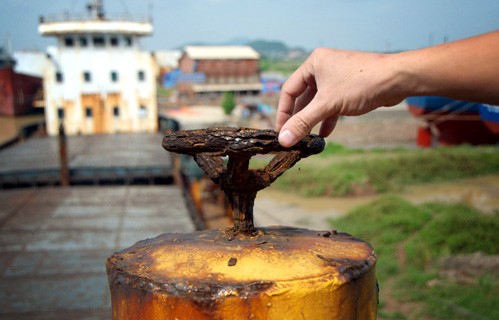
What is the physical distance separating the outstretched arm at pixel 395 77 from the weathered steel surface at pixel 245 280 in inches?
15.0

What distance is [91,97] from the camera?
20859mm

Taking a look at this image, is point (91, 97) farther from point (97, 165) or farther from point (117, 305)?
point (117, 305)

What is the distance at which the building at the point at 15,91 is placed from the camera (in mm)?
29395

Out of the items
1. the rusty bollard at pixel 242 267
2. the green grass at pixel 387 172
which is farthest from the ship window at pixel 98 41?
the rusty bollard at pixel 242 267

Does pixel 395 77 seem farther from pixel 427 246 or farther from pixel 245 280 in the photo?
pixel 427 246

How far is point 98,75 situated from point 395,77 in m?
20.6

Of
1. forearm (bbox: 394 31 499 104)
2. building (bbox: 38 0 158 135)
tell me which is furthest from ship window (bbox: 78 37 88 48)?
forearm (bbox: 394 31 499 104)

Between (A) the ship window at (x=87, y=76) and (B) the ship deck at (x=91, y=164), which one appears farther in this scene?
(A) the ship window at (x=87, y=76)

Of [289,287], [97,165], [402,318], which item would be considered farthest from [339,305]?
[97,165]

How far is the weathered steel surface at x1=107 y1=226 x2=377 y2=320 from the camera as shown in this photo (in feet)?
4.65

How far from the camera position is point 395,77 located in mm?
1431

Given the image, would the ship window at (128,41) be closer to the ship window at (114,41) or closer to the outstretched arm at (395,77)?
the ship window at (114,41)

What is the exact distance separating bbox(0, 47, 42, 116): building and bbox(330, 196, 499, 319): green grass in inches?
937

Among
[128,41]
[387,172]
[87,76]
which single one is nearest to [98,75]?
[87,76]
